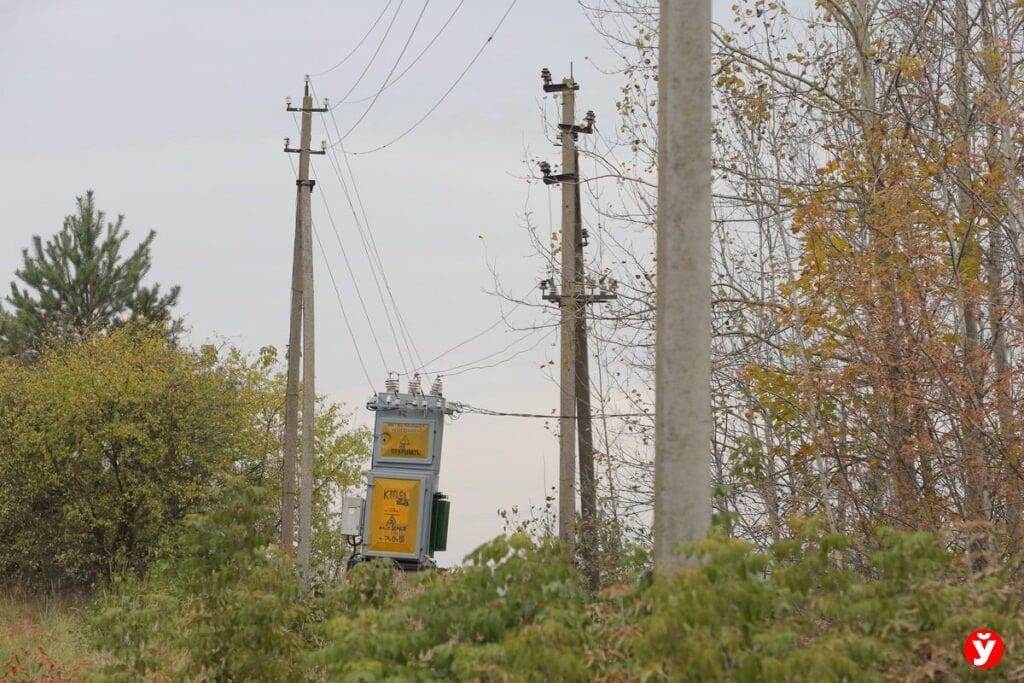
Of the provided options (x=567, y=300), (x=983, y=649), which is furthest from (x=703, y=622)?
(x=567, y=300)

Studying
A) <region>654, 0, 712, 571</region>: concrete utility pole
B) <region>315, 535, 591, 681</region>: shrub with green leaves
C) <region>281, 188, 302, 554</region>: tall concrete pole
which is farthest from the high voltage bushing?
<region>654, 0, 712, 571</region>: concrete utility pole

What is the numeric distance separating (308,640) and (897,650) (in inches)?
213

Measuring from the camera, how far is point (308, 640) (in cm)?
1016

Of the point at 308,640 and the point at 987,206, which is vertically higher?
the point at 987,206

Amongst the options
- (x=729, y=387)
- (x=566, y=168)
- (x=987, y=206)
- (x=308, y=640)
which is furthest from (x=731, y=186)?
(x=308, y=640)

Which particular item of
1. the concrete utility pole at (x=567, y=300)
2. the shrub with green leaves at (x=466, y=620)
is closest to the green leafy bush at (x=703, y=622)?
the shrub with green leaves at (x=466, y=620)

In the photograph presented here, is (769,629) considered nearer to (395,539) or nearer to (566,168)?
(566,168)

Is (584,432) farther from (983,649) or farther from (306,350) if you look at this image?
(983,649)

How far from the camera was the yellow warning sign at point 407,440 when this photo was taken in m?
28.5

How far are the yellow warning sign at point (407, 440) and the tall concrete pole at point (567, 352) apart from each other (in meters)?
8.27

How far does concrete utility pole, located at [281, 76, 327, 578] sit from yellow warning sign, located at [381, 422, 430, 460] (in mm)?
4024

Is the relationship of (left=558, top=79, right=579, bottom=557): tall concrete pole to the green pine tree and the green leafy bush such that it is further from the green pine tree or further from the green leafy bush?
the green pine tree

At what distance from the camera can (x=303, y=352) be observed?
80.9 feet

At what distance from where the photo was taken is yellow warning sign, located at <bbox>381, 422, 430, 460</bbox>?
93.7 ft
